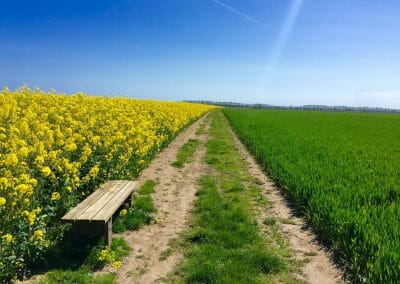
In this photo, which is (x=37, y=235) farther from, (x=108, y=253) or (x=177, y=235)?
(x=177, y=235)

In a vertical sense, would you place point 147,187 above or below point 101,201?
below

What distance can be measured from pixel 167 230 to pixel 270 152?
829cm

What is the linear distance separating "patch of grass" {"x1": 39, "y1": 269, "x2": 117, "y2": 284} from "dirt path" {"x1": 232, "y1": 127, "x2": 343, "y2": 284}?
2828mm

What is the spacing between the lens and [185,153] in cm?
1709

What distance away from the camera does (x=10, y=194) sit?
4.96 m

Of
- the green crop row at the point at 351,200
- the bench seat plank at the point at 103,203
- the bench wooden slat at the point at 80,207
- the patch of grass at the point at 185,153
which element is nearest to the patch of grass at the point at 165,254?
the bench seat plank at the point at 103,203

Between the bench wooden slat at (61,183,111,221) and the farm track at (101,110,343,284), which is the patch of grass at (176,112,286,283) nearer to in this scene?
the farm track at (101,110,343,284)

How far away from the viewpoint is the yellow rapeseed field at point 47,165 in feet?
16.6

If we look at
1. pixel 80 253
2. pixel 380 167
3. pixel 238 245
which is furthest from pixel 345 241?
pixel 380 167

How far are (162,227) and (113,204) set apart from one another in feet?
4.75

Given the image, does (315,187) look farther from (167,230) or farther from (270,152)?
(270,152)

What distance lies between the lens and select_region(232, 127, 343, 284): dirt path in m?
5.89

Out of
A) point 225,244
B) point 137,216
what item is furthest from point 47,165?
point 225,244

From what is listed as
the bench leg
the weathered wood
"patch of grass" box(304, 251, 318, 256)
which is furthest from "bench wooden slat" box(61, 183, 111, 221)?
"patch of grass" box(304, 251, 318, 256)
